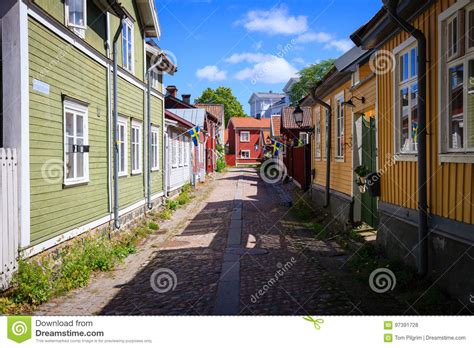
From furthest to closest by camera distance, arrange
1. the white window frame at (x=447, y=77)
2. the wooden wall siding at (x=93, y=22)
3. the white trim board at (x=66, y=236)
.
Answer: the wooden wall siding at (x=93, y=22)
the white trim board at (x=66, y=236)
the white window frame at (x=447, y=77)

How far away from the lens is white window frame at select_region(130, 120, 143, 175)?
12.2 metres

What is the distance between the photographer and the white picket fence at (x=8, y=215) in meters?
5.47

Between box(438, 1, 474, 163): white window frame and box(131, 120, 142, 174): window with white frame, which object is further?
box(131, 120, 142, 174): window with white frame

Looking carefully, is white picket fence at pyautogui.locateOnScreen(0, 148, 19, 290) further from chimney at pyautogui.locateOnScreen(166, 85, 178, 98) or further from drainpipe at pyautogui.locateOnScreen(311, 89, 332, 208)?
chimney at pyautogui.locateOnScreen(166, 85, 178, 98)

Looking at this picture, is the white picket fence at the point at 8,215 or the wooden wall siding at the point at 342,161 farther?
the wooden wall siding at the point at 342,161

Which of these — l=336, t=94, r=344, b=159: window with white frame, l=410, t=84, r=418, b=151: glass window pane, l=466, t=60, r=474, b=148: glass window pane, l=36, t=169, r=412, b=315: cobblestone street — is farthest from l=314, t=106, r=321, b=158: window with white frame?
l=466, t=60, r=474, b=148: glass window pane

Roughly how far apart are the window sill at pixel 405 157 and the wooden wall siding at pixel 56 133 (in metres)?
5.06

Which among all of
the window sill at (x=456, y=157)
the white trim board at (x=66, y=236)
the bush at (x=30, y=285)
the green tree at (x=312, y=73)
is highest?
the green tree at (x=312, y=73)

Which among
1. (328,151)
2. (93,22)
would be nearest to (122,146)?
(93,22)

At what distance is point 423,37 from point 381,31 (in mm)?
1562

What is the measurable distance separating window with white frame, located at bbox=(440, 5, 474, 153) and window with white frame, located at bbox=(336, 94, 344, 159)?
255 inches

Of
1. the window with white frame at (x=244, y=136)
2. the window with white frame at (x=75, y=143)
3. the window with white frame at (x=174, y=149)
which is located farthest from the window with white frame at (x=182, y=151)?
the window with white frame at (x=244, y=136)

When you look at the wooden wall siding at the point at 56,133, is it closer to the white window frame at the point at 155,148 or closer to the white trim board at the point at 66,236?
the white trim board at the point at 66,236
